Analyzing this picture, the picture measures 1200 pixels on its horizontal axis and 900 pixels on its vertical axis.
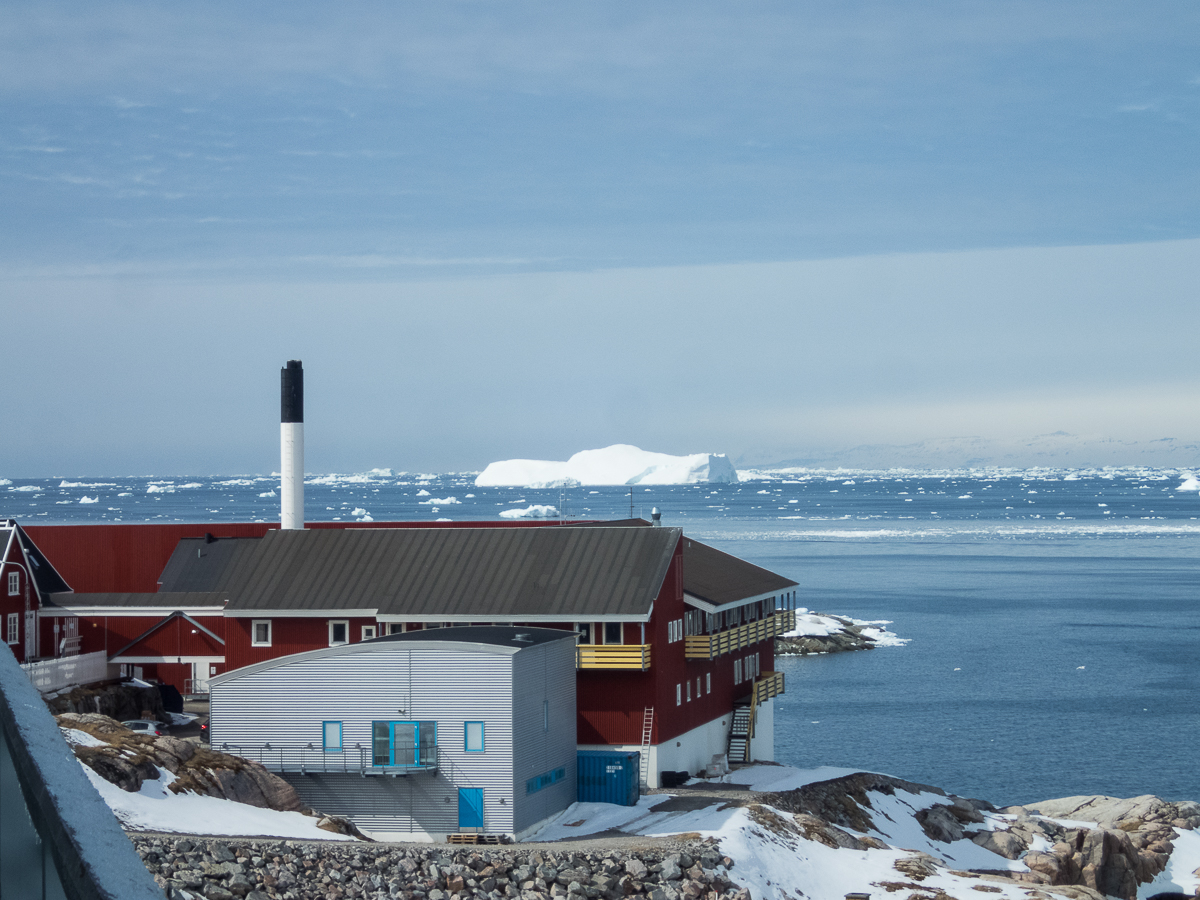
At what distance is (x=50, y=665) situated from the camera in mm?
39531

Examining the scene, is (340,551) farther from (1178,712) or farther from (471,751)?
(1178,712)

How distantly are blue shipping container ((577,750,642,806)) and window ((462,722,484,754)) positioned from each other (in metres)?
4.39

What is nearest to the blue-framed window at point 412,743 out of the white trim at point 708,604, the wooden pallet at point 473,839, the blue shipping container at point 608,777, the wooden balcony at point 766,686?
the wooden pallet at point 473,839

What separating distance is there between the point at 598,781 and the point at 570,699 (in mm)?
2127

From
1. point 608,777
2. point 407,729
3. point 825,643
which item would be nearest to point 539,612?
point 608,777

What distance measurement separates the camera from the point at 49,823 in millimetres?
2791

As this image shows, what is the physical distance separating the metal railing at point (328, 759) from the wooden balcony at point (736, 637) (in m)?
9.39

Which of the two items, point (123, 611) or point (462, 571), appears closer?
point (462, 571)

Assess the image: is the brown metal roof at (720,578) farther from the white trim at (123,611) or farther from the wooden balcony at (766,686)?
the white trim at (123,611)

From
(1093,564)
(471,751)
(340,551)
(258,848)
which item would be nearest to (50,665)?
(340,551)

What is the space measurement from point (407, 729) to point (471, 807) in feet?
7.44

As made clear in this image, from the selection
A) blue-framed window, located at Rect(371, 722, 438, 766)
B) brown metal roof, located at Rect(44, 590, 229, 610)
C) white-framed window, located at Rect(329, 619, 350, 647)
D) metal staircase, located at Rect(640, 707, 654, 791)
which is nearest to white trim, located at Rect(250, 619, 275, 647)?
white-framed window, located at Rect(329, 619, 350, 647)

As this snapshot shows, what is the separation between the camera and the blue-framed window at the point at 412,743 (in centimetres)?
2998

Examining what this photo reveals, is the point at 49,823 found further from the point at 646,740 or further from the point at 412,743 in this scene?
the point at 646,740
